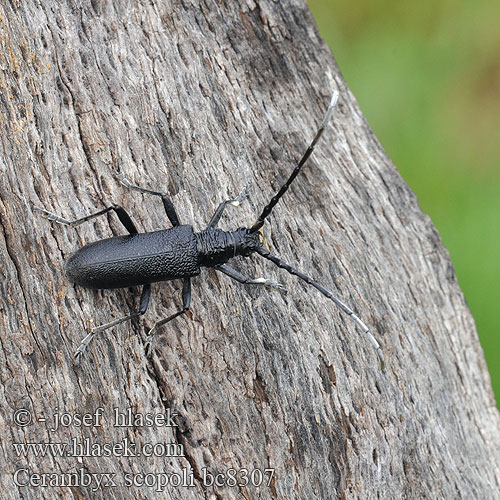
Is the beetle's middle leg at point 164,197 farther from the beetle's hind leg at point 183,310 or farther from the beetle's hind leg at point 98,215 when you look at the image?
the beetle's hind leg at point 183,310

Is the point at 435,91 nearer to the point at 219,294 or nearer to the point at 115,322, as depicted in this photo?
the point at 219,294

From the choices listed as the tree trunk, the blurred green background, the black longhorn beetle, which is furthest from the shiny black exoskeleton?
the blurred green background

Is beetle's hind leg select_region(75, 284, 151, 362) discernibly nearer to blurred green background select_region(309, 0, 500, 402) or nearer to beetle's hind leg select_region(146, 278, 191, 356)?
beetle's hind leg select_region(146, 278, 191, 356)

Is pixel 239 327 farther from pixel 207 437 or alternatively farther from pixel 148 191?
pixel 148 191

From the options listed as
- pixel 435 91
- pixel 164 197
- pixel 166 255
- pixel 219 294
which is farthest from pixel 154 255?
pixel 435 91

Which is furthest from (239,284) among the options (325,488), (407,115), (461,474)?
(407,115)

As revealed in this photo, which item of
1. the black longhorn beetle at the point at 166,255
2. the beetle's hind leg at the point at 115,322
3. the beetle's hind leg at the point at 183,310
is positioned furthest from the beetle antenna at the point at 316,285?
the beetle's hind leg at the point at 115,322

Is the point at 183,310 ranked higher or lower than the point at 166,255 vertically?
lower
